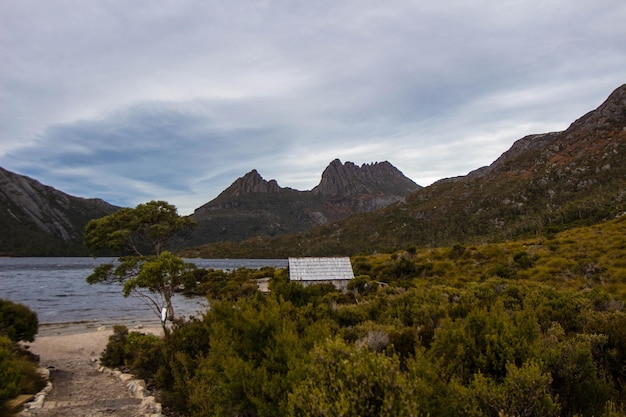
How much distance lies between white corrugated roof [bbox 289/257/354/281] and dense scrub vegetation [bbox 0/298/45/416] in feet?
47.7

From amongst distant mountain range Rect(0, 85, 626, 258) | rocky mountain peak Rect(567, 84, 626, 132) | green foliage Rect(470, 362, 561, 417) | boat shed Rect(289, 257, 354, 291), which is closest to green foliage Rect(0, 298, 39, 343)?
distant mountain range Rect(0, 85, 626, 258)

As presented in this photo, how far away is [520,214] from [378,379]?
94.0m

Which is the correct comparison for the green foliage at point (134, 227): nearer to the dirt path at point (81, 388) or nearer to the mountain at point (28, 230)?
the dirt path at point (81, 388)

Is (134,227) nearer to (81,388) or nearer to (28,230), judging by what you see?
(81,388)

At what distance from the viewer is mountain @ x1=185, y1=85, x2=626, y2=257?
64.7 metres

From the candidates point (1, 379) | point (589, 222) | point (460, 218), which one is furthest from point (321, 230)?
point (1, 379)

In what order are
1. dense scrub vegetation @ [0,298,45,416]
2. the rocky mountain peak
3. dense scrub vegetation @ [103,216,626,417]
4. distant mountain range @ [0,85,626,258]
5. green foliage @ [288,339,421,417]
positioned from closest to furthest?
green foliage @ [288,339,421,417] < dense scrub vegetation @ [103,216,626,417] < dense scrub vegetation @ [0,298,45,416] < distant mountain range @ [0,85,626,258] < the rocky mountain peak

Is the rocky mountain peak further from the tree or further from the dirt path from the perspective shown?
the dirt path

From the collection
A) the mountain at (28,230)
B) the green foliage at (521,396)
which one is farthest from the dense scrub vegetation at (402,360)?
the mountain at (28,230)

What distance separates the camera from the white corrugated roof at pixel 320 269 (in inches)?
1014

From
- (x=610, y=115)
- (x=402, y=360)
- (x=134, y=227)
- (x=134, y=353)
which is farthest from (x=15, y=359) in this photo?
(x=610, y=115)

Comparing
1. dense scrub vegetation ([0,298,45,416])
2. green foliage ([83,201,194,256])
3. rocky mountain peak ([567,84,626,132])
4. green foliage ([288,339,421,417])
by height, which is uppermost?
rocky mountain peak ([567,84,626,132])

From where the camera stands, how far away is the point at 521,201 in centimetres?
9138

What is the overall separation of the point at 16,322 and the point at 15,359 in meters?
4.92
